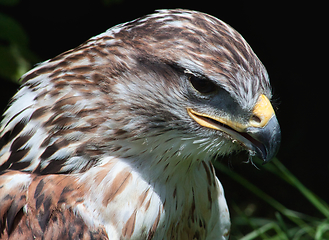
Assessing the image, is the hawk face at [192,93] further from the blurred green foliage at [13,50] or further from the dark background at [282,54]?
the dark background at [282,54]

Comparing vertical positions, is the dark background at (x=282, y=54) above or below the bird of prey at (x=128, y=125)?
below

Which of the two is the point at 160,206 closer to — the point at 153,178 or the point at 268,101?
the point at 153,178

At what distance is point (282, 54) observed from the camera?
15.6 feet

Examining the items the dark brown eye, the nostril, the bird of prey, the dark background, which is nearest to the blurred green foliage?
the dark background

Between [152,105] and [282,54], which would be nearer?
[152,105]

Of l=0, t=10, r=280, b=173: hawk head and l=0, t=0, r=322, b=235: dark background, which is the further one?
l=0, t=0, r=322, b=235: dark background

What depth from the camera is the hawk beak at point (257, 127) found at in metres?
1.84

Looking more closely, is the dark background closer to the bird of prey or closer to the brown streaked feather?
the bird of prey

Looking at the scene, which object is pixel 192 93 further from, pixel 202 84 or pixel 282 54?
pixel 282 54

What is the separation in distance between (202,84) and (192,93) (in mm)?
63

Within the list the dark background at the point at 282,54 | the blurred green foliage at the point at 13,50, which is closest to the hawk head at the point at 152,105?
the blurred green foliage at the point at 13,50

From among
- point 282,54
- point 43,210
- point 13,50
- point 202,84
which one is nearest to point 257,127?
point 202,84

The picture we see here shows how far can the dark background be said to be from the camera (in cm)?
426

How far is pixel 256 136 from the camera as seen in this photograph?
1.86 meters
